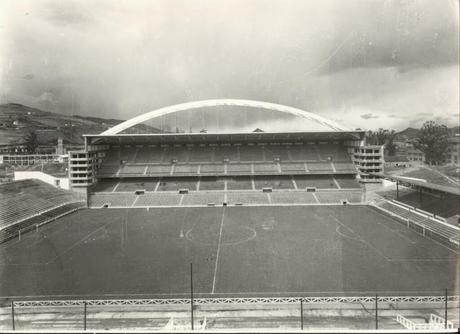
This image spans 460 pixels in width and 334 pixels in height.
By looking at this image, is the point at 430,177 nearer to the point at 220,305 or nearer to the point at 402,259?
the point at 402,259

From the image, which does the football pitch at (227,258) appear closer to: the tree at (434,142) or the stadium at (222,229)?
the stadium at (222,229)

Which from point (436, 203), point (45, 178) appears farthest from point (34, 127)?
point (436, 203)

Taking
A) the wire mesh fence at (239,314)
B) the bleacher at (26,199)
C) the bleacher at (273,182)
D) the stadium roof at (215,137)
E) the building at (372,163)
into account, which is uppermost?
the stadium roof at (215,137)

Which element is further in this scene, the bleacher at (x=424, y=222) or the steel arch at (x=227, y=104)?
the steel arch at (x=227, y=104)

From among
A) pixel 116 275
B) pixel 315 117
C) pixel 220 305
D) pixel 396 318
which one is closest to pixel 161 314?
pixel 220 305

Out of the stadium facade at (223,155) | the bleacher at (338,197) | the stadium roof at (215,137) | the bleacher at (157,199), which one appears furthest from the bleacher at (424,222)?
the bleacher at (157,199)

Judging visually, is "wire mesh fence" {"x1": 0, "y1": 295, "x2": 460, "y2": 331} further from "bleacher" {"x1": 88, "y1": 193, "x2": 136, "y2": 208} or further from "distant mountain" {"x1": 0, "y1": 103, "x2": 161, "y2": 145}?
"distant mountain" {"x1": 0, "y1": 103, "x2": 161, "y2": 145}
